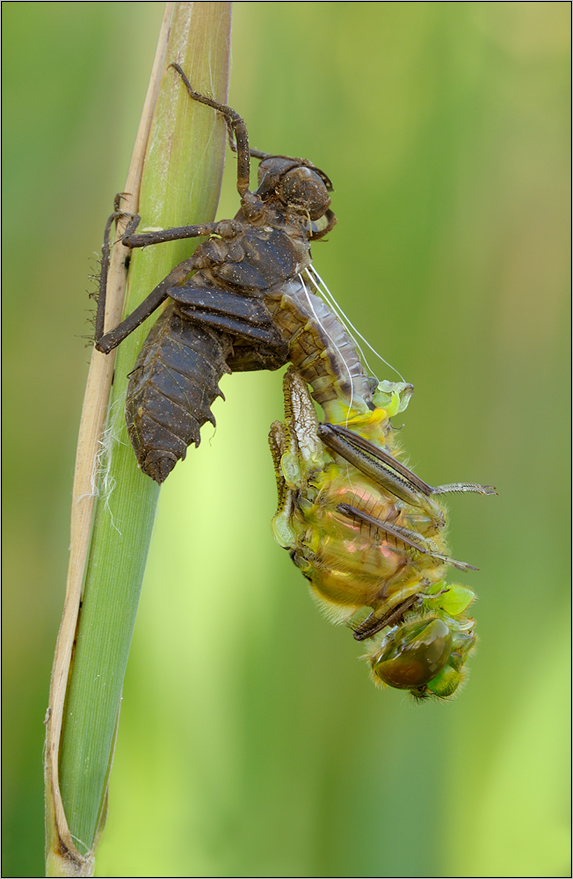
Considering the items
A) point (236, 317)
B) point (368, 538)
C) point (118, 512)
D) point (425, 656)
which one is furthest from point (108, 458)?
point (425, 656)

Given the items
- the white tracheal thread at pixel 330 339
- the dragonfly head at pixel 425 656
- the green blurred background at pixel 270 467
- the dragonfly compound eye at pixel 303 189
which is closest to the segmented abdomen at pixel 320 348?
the white tracheal thread at pixel 330 339

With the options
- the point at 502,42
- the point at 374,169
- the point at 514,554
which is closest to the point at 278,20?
the point at 374,169

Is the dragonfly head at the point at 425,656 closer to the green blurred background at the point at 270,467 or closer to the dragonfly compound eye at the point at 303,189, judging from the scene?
the green blurred background at the point at 270,467

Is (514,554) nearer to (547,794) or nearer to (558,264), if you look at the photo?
(547,794)

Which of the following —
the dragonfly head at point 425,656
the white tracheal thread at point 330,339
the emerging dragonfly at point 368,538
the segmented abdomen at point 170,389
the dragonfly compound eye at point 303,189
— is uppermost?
the dragonfly compound eye at point 303,189

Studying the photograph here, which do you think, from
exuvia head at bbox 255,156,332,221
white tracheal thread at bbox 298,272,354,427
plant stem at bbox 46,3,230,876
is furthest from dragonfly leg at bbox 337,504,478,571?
exuvia head at bbox 255,156,332,221

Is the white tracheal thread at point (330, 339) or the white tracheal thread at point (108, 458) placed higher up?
the white tracheal thread at point (330, 339)
